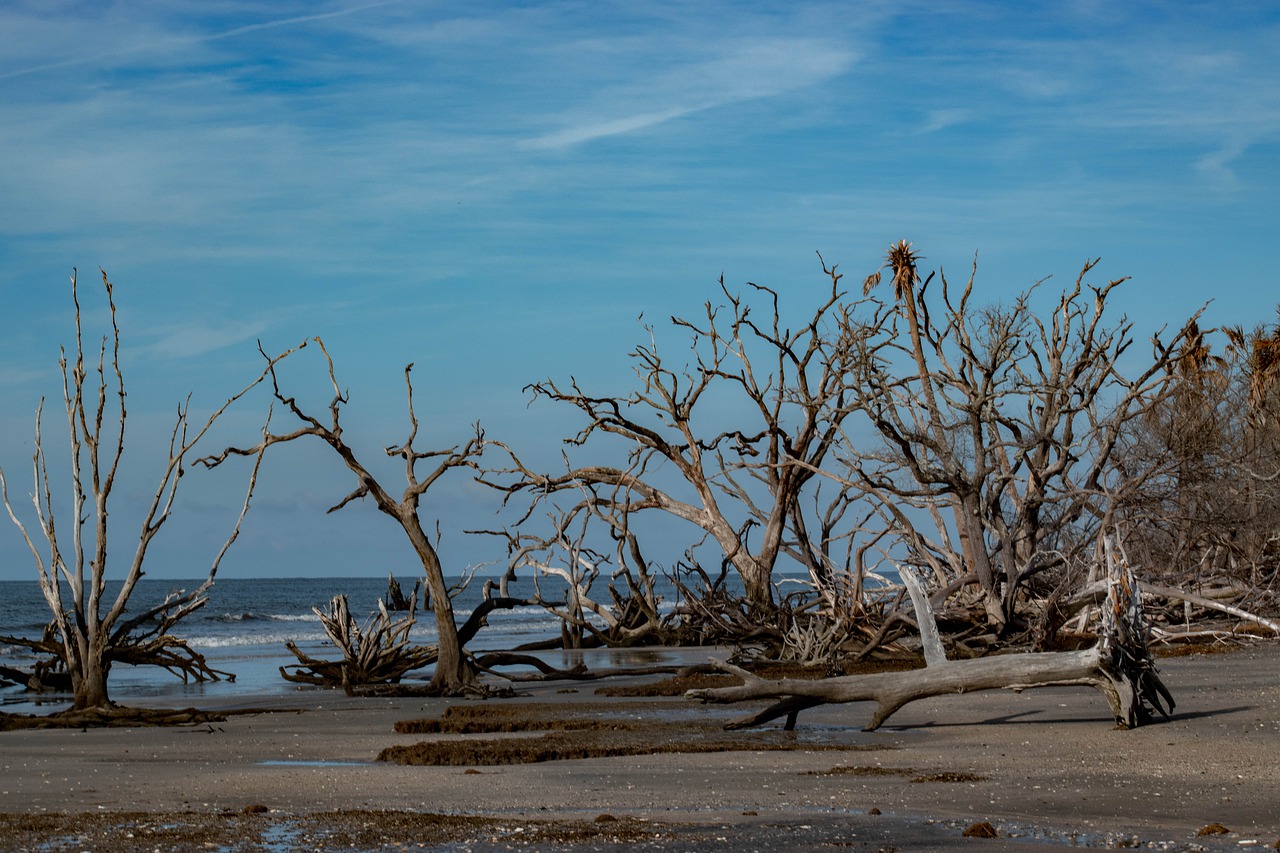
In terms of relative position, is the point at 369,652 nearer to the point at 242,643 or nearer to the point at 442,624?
the point at 442,624

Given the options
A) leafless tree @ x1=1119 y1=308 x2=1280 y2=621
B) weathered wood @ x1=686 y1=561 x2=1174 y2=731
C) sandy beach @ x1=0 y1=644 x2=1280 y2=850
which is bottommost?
sandy beach @ x1=0 y1=644 x2=1280 y2=850

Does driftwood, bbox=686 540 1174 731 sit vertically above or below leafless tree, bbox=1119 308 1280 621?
below

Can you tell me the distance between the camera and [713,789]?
25.2 feet

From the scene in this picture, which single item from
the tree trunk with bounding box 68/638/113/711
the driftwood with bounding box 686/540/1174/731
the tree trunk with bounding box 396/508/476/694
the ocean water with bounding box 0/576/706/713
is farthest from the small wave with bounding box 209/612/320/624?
the driftwood with bounding box 686/540/1174/731

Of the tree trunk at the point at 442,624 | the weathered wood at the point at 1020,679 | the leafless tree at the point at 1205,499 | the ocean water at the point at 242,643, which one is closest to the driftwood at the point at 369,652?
the ocean water at the point at 242,643

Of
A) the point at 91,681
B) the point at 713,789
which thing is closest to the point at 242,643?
the point at 91,681

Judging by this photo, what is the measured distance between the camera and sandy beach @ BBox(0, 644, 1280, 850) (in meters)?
6.14

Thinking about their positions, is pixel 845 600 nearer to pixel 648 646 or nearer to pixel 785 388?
pixel 785 388

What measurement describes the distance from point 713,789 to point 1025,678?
355 centimetres

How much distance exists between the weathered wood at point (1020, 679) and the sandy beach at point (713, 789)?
24 centimetres

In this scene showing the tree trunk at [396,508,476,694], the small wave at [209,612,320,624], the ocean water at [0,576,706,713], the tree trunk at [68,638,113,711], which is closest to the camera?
the tree trunk at [68,638,113,711]

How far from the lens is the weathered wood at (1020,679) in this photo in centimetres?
995

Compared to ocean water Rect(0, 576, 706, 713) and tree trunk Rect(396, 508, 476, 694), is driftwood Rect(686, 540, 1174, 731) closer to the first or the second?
tree trunk Rect(396, 508, 476, 694)

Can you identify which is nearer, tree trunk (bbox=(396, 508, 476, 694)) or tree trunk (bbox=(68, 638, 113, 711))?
tree trunk (bbox=(68, 638, 113, 711))
